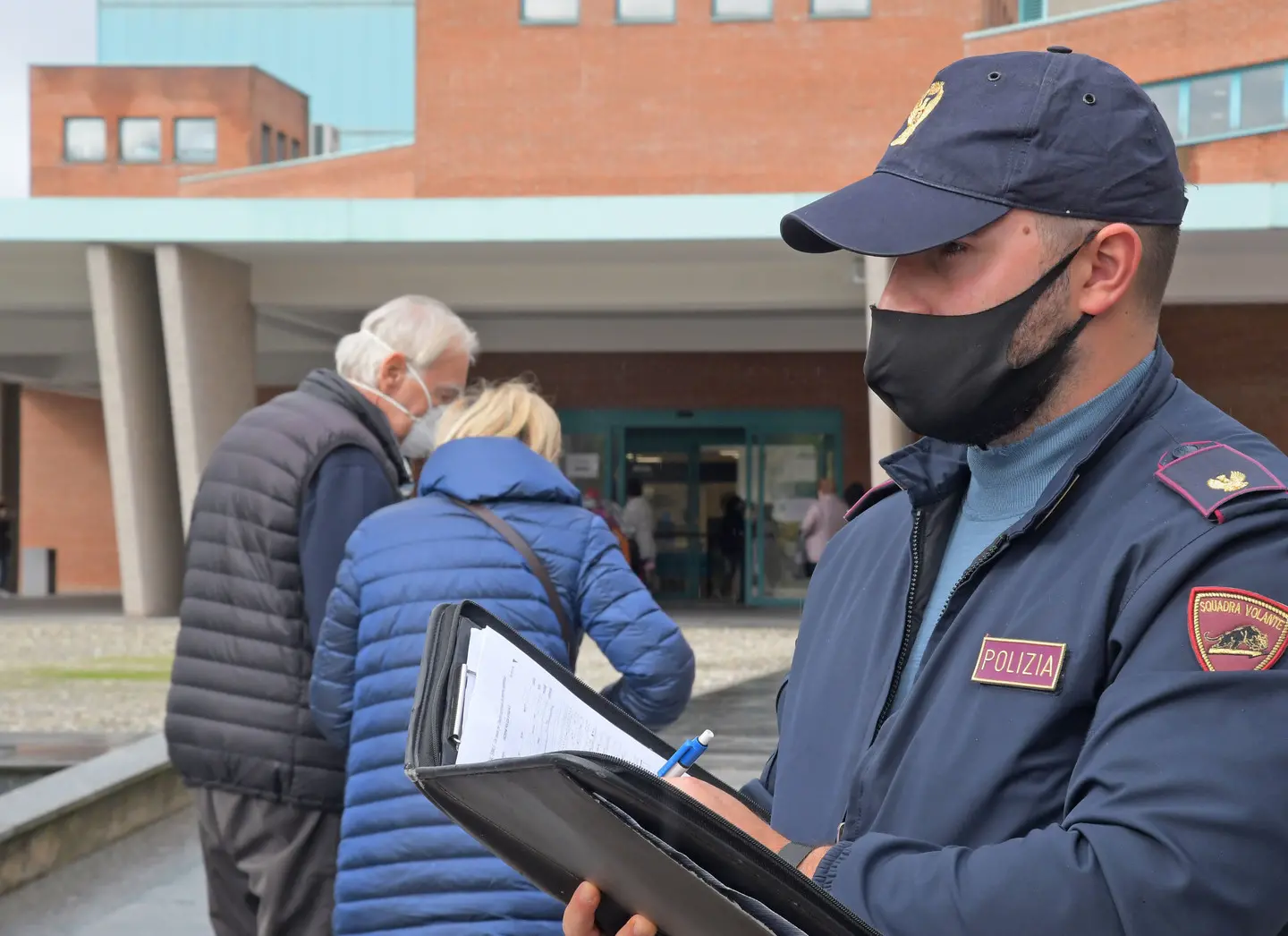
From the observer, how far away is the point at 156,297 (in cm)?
1884

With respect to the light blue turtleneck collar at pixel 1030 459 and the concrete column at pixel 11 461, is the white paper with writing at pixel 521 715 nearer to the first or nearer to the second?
the light blue turtleneck collar at pixel 1030 459

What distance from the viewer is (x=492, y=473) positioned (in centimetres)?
320

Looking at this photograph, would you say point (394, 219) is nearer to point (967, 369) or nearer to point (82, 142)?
point (967, 369)

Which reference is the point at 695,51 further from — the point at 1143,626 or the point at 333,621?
the point at 1143,626

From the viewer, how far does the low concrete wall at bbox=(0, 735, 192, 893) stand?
5555mm

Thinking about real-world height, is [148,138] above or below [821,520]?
above

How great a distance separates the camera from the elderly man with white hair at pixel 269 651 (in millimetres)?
3471

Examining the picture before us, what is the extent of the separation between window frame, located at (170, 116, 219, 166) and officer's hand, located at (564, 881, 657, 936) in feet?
162

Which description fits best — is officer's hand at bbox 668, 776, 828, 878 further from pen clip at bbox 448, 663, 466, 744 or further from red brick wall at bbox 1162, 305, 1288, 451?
red brick wall at bbox 1162, 305, 1288, 451

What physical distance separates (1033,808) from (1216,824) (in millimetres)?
191

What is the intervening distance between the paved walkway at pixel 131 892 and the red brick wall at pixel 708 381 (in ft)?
51.6

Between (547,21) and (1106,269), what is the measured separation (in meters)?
23.2

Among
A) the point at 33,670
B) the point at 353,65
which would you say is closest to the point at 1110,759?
the point at 33,670

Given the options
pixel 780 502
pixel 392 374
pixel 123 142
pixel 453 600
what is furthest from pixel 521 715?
pixel 123 142
